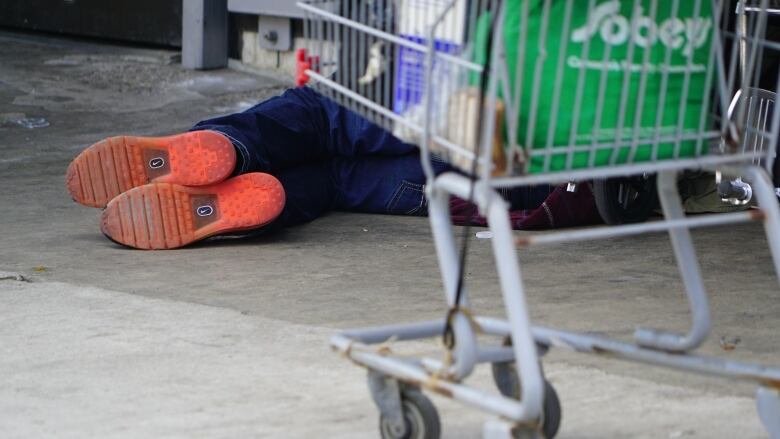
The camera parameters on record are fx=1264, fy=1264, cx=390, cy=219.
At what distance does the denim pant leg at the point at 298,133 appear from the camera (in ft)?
16.9

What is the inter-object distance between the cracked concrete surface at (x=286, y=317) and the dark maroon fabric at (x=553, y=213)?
21 cm

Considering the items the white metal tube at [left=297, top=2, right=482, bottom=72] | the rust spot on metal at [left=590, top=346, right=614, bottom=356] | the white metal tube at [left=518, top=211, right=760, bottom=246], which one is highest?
the white metal tube at [left=297, top=2, right=482, bottom=72]

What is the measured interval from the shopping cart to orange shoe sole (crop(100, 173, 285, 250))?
6.94 ft

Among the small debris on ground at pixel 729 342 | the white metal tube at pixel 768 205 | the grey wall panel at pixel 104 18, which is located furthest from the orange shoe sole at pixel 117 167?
the grey wall panel at pixel 104 18

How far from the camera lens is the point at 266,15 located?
28.0ft

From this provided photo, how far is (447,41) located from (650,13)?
1.38 ft

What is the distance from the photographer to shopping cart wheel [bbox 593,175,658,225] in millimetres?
5316

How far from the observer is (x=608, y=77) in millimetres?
2549

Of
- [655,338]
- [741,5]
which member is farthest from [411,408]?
[741,5]

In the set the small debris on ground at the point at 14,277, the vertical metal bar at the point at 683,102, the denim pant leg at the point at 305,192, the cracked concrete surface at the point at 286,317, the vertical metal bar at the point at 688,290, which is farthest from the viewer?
the denim pant leg at the point at 305,192

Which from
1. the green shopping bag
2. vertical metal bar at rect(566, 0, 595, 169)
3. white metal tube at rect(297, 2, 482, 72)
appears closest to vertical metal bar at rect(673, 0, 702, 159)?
the green shopping bag

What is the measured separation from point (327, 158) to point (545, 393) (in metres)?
2.95

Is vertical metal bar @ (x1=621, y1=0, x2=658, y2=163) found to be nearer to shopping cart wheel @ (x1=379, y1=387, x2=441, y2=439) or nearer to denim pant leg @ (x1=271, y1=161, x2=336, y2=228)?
shopping cart wheel @ (x1=379, y1=387, x2=441, y2=439)

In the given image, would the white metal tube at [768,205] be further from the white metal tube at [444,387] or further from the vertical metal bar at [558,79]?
the white metal tube at [444,387]
